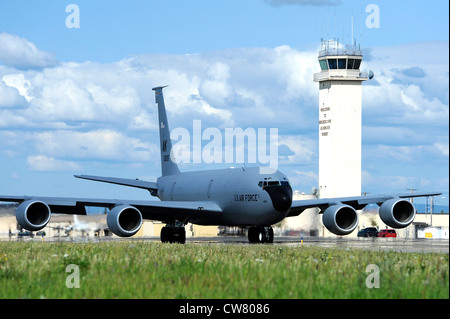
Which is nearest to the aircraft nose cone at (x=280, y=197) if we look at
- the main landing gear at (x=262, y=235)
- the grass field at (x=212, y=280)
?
the main landing gear at (x=262, y=235)

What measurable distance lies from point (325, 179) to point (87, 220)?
50.7 m

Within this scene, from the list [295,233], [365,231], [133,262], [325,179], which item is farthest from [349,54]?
[133,262]

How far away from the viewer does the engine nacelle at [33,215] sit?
3522 cm

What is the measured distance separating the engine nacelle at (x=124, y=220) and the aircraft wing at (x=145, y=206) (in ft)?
2.63

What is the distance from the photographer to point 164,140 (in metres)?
54.7

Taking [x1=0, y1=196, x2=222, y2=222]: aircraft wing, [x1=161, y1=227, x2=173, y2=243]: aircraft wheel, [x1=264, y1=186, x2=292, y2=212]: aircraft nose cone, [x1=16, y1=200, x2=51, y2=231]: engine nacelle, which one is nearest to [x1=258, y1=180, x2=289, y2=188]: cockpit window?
[x1=264, y1=186, x2=292, y2=212]: aircraft nose cone

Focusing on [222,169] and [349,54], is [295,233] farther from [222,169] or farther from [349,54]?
[349,54]

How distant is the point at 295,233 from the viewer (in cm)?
6469

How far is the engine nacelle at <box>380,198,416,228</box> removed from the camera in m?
38.2

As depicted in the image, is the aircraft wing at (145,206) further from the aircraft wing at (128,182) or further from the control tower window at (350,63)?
the control tower window at (350,63)

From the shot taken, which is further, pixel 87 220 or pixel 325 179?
A: pixel 325 179

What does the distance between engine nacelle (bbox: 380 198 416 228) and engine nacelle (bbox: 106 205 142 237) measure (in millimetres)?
12248

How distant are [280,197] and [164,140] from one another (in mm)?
18982

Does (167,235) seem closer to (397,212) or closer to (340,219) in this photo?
(340,219)
